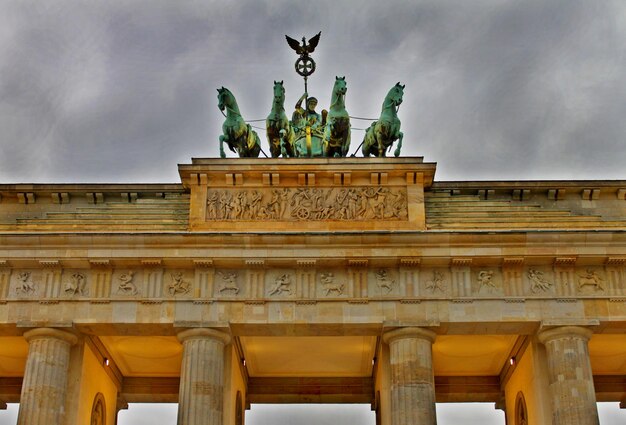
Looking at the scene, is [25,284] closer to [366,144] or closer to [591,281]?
[366,144]

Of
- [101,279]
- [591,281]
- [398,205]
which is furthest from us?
[398,205]

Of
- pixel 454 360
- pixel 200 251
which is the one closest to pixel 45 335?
pixel 200 251

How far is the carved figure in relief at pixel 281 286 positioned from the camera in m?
28.3

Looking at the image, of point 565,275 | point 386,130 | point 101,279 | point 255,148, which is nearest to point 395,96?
point 386,130

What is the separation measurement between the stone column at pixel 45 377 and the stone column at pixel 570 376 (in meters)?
13.8

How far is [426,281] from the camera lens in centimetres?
2844

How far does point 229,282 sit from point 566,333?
32.2 ft

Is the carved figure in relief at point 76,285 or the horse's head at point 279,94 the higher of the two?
the horse's head at point 279,94

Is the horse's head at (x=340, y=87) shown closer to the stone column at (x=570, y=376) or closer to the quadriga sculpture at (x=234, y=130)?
the quadriga sculpture at (x=234, y=130)

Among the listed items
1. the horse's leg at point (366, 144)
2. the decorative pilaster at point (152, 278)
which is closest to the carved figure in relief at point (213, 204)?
the decorative pilaster at point (152, 278)

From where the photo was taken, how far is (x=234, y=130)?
31.6 meters

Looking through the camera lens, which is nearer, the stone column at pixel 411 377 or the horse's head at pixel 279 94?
the stone column at pixel 411 377

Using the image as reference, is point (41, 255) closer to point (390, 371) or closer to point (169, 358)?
point (169, 358)

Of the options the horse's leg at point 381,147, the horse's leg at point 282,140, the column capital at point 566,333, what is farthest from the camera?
the horse's leg at point 282,140
